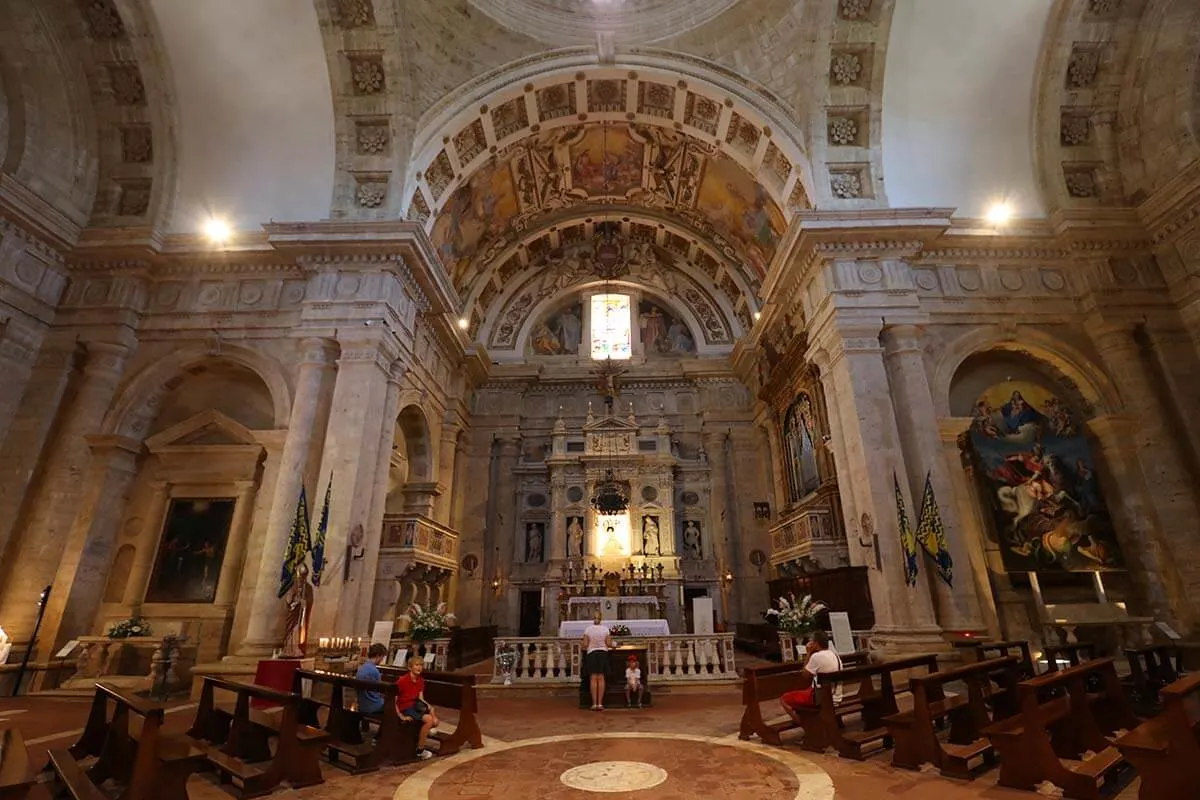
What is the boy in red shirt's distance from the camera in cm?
577

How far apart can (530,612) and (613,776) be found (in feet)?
47.6

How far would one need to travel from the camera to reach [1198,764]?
10.9 feet

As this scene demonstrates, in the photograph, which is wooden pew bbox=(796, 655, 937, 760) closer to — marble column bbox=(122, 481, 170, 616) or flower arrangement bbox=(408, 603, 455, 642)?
flower arrangement bbox=(408, 603, 455, 642)

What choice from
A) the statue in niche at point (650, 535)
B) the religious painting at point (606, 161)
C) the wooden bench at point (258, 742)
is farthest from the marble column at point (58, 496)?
the statue in niche at point (650, 535)

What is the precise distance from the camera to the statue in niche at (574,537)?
1867 cm

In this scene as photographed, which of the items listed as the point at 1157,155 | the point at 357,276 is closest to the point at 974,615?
the point at 1157,155

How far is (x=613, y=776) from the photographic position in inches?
194

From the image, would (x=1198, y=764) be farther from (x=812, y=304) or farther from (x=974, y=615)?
(x=812, y=304)

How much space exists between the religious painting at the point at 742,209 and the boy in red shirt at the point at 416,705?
1434 cm

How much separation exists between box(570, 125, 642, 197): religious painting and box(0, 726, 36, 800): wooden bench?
17.7 metres

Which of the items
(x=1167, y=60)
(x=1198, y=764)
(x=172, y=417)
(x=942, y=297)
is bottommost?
(x=1198, y=764)

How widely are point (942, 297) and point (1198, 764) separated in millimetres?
11538

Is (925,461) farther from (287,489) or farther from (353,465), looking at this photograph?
(287,489)

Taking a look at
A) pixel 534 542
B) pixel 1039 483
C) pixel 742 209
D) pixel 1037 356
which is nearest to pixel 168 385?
pixel 534 542
